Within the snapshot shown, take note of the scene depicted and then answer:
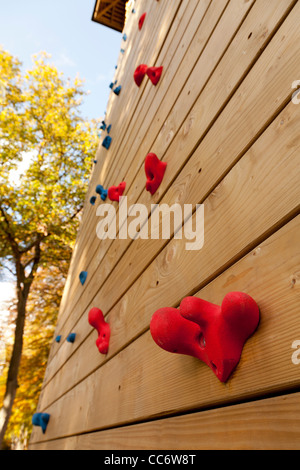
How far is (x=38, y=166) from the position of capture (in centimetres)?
878

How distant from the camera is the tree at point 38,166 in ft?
26.9

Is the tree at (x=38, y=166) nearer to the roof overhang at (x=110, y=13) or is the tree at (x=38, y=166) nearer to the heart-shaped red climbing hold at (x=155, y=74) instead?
the roof overhang at (x=110, y=13)

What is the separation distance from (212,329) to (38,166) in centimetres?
Result: 885

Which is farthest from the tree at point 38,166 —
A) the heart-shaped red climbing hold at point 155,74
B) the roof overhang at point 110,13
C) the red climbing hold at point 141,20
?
the heart-shaped red climbing hold at point 155,74

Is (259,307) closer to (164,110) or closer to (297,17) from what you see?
(297,17)

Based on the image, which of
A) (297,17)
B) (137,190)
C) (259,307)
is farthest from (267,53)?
(137,190)

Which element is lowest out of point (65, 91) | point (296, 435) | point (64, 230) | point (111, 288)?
point (296, 435)

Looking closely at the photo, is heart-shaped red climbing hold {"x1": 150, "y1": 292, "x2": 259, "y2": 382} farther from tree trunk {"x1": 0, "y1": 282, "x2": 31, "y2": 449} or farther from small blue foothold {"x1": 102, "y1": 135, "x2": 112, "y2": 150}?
tree trunk {"x1": 0, "y1": 282, "x2": 31, "y2": 449}

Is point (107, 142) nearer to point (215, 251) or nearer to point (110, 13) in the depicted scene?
point (215, 251)

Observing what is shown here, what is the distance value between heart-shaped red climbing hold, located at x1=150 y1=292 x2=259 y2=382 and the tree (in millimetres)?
7394

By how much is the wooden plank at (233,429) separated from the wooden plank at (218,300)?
3 centimetres

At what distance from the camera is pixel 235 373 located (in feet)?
2.15

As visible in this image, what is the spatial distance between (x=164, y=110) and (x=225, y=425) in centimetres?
135

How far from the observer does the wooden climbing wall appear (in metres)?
0.60
